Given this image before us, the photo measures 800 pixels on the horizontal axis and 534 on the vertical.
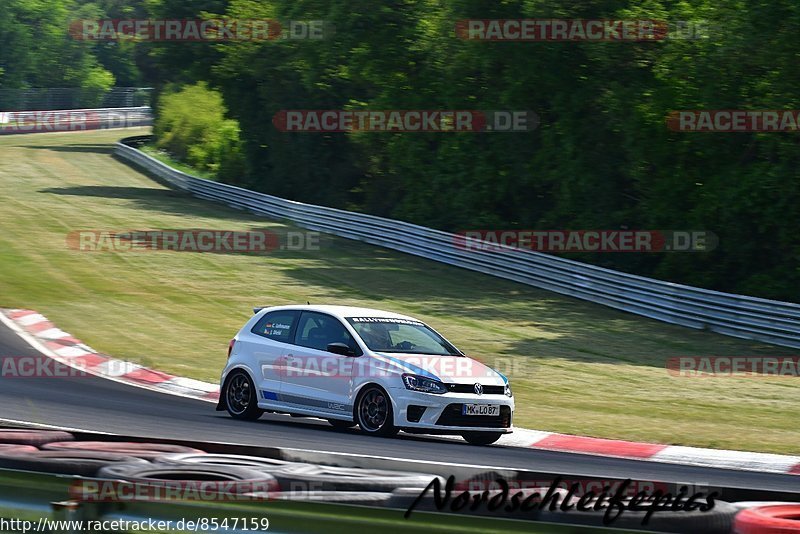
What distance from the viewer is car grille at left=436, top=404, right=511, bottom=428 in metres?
12.2

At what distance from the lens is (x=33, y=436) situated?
21.4 feet

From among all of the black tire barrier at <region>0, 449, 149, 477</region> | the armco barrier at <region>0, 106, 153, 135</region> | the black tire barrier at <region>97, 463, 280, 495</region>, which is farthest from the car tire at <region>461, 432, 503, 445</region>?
the armco barrier at <region>0, 106, 153, 135</region>

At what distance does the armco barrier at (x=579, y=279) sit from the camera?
22.6 m

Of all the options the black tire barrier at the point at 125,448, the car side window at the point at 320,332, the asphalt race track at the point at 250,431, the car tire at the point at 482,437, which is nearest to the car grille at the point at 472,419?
the car tire at the point at 482,437

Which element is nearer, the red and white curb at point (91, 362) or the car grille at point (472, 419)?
the car grille at point (472, 419)

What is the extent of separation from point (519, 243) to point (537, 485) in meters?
29.9

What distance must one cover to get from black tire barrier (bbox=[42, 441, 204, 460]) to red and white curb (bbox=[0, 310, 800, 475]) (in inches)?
266

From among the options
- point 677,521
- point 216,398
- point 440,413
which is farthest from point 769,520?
point 216,398

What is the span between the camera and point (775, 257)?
2722 centimetres

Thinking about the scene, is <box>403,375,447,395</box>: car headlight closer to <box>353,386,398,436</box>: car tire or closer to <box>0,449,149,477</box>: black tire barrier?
<box>353,386,398,436</box>: car tire

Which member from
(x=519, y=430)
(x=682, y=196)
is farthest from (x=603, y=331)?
(x=519, y=430)

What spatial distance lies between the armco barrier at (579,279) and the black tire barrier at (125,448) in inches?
704

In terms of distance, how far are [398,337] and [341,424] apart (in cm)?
119

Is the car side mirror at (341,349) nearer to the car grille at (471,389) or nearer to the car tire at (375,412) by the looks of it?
the car tire at (375,412)
